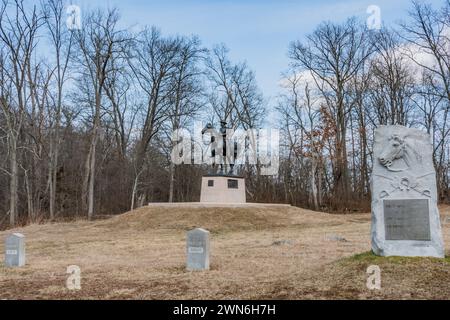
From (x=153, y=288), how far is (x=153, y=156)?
31515 mm

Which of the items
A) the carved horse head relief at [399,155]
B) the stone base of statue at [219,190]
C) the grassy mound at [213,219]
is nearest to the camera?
the carved horse head relief at [399,155]

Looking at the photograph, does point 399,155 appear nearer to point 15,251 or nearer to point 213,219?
point 15,251

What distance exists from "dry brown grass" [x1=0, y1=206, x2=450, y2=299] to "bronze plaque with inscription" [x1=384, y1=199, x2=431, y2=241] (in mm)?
466

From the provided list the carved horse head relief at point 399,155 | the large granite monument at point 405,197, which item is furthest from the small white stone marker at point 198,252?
the carved horse head relief at point 399,155

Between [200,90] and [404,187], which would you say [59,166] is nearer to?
[200,90]

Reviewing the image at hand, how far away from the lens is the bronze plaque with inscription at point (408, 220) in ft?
24.5

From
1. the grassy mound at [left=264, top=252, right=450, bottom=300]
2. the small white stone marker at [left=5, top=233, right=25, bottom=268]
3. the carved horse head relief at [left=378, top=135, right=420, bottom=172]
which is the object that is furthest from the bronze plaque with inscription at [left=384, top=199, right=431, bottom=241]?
the small white stone marker at [left=5, top=233, right=25, bottom=268]

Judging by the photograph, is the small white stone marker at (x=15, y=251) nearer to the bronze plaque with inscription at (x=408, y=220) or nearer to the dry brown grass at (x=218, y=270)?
the dry brown grass at (x=218, y=270)

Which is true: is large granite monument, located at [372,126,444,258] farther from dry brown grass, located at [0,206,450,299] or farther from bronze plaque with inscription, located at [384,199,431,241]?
dry brown grass, located at [0,206,450,299]

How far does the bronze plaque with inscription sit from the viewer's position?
294 inches

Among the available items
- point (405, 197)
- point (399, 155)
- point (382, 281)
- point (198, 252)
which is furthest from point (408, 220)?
point (198, 252)

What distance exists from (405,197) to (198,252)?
158 inches

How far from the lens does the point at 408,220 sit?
7570 mm

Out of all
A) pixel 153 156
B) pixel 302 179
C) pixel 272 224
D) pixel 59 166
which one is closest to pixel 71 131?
pixel 59 166
